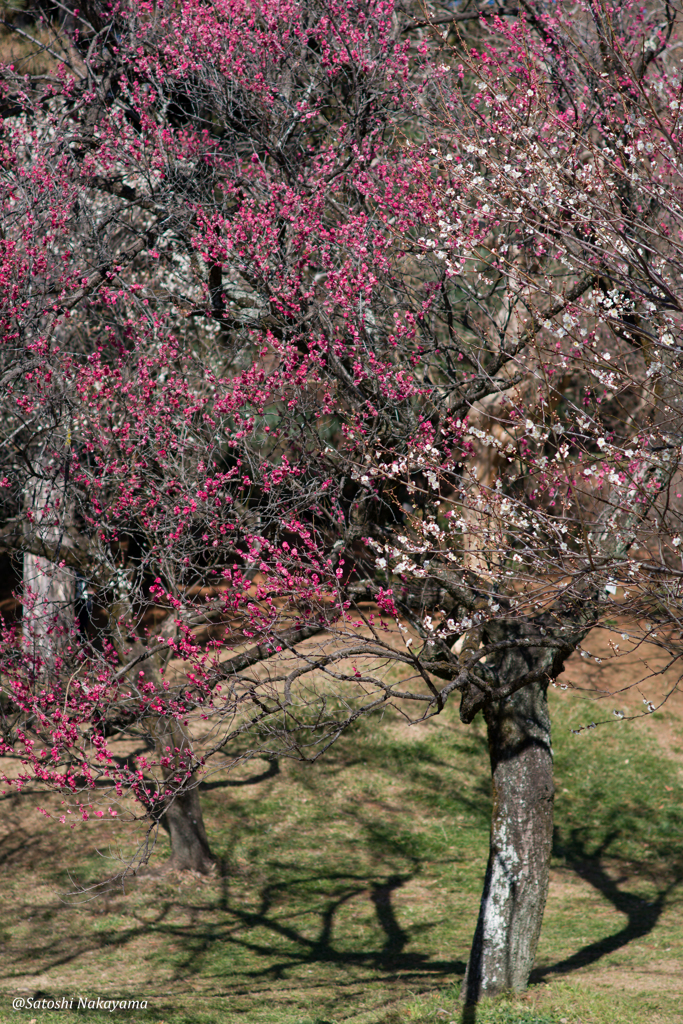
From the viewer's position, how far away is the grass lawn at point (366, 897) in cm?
805

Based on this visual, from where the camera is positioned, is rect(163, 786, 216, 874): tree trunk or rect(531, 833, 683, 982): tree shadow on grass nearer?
rect(531, 833, 683, 982): tree shadow on grass

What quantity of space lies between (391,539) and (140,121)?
5.68 m

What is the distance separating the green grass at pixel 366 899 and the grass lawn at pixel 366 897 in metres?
0.03

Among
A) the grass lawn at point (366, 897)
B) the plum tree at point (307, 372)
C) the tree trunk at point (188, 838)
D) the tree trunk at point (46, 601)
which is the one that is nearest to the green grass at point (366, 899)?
the grass lawn at point (366, 897)

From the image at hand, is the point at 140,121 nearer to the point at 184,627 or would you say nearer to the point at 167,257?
the point at 167,257

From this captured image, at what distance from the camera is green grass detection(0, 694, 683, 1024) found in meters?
8.05

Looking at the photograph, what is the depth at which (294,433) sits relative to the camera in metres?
8.27

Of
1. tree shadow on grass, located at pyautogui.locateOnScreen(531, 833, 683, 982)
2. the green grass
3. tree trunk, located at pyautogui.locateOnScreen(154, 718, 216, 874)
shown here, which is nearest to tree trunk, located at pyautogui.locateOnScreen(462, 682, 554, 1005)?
the green grass

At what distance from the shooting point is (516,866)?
25.0 feet

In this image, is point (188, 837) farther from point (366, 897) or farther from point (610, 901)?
point (610, 901)

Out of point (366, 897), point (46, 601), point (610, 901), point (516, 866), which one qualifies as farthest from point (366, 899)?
point (46, 601)

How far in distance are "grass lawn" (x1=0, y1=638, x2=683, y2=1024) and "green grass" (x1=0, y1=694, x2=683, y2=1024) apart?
0.08 ft

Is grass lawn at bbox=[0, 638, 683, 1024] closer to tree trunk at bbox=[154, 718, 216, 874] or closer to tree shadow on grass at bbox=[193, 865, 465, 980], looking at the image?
tree shadow on grass at bbox=[193, 865, 465, 980]

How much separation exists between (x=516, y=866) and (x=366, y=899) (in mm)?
3896
